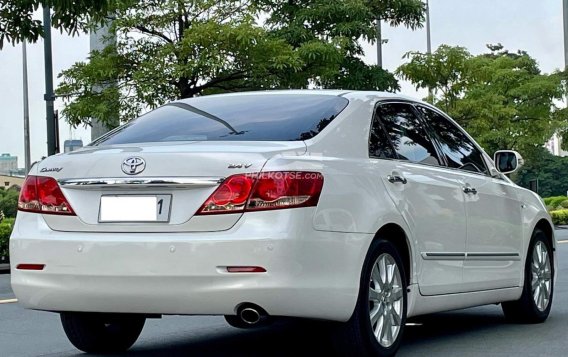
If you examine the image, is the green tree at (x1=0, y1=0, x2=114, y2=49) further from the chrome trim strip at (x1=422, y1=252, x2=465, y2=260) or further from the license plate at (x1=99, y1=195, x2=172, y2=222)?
the license plate at (x1=99, y1=195, x2=172, y2=222)

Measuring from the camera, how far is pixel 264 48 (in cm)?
2506

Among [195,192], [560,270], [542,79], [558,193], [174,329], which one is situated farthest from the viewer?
[558,193]

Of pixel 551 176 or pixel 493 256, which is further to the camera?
pixel 551 176

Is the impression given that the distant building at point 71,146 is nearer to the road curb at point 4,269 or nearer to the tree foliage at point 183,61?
the road curb at point 4,269

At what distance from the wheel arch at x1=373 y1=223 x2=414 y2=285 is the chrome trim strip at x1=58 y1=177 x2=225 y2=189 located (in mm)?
1147

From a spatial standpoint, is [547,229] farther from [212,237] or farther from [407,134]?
[212,237]

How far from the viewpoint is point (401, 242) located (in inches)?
265

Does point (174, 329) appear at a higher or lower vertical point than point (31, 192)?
lower

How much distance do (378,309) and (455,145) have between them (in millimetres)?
1967

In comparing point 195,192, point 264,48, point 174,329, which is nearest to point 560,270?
point 174,329

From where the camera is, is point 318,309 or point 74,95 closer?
point 318,309

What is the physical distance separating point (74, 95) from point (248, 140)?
1930 cm

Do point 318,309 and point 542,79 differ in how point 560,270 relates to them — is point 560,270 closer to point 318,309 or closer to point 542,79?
point 318,309

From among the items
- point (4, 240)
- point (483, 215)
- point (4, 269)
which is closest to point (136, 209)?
point (483, 215)
